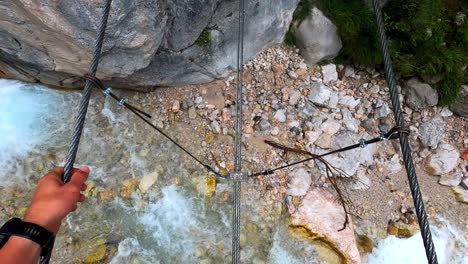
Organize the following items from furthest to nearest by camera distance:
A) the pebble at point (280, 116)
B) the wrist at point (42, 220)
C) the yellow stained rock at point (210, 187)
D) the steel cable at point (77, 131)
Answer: the pebble at point (280, 116)
the yellow stained rock at point (210, 187)
the steel cable at point (77, 131)
the wrist at point (42, 220)

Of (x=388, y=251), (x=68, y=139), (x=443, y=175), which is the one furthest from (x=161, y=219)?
(x=443, y=175)

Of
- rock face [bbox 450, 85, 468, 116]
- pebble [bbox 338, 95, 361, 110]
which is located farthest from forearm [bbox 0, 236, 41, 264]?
rock face [bbox 450, 85, 468, 116]

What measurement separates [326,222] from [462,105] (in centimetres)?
159

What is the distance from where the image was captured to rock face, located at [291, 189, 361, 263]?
2752mm

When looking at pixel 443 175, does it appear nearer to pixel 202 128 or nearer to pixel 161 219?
pixel 202 128

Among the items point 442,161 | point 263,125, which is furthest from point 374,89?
point 263,125

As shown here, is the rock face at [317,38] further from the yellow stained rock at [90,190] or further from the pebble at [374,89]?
the yellow stained rock at [90,190]

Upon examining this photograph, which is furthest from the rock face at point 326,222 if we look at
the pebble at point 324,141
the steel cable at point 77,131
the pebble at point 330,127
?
the steel cable at point 77,131

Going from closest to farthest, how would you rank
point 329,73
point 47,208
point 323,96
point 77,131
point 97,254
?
point 47,208, point 77,131, point 97,254, point 323,96, point 329,73

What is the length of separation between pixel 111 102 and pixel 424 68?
252cm

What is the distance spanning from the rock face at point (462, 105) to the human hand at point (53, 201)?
3135 millimetres

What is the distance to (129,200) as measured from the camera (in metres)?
2.84

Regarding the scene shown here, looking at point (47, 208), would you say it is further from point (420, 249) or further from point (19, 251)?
point (420, 249)

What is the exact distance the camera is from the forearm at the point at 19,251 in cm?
101
